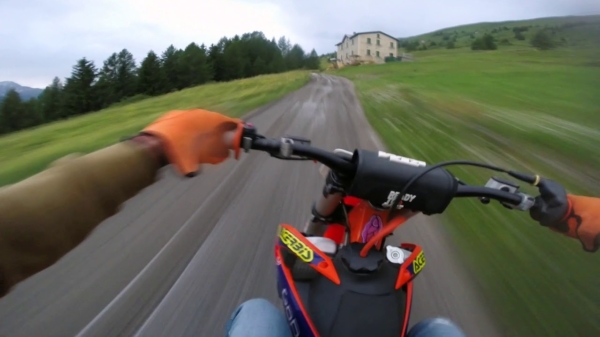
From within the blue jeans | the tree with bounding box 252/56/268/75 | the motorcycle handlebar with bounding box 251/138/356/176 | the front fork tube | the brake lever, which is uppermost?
the motorcycle handlebar with bounding box 251/138/356/176

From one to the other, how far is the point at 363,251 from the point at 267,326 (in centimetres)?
46

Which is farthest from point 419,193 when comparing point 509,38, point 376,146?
point 509,38

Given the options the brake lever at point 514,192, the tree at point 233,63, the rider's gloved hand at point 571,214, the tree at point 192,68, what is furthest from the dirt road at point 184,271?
the tree at point 233,63

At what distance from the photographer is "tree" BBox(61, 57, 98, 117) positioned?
1882 inches

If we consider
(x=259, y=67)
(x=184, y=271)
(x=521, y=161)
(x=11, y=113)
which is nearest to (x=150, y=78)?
(x=11, y=113)

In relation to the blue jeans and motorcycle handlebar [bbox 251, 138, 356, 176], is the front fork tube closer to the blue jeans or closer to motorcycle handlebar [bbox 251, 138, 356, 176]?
motorcycle handlebar [bbox 251, 138, 356, 176]

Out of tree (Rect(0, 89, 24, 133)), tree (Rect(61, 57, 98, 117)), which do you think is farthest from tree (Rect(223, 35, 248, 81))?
tree (Rect(0, 89, 24, 133))

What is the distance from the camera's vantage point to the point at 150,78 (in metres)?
56.9

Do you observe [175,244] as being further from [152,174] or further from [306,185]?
[152,174]

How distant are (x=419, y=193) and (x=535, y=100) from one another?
1956 centimetres

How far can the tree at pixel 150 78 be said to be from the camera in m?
56.5

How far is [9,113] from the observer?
39.8 m

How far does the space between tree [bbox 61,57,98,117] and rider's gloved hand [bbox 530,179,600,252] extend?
5012 cm

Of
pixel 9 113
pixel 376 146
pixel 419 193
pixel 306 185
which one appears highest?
pixel 419 193
